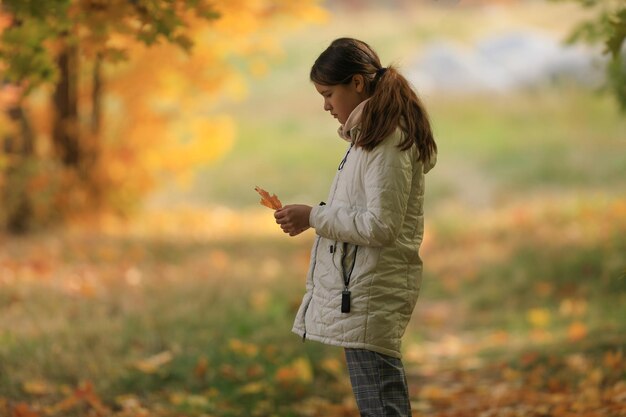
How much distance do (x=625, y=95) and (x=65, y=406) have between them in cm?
346

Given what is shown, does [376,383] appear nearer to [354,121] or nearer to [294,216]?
[294,216]

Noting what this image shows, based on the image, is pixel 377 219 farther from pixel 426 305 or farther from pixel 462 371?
pixel 426 305

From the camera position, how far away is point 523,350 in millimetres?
6402

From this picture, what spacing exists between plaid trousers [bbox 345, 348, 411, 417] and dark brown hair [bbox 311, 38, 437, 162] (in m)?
0.69

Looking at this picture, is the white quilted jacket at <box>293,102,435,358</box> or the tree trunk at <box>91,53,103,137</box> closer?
the white quilted jacket at <box>293,102,435,358</box>

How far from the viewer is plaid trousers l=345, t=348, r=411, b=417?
10.6ft

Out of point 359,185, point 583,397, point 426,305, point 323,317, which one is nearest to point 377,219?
point 359,185

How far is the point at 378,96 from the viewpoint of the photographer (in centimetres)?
324

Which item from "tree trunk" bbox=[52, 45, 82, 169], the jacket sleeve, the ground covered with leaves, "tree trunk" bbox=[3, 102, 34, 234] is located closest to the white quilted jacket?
the jacket sleeve

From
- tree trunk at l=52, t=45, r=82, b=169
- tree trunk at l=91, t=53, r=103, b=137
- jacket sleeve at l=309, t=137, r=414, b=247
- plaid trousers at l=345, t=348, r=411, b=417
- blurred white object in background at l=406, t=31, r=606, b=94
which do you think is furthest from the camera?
blurred white object in background at l=406, t=31, r=606, b=94

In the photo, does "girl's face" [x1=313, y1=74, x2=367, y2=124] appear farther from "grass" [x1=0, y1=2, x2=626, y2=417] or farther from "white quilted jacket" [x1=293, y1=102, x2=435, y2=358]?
"grass" [x1=0, y1=2, x2=626, y2=417]

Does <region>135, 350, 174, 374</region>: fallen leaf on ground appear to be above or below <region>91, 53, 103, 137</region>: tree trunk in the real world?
below

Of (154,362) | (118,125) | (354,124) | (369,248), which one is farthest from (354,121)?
(118,125)

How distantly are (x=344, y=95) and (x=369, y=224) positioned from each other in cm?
49
